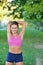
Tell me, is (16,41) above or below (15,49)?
above

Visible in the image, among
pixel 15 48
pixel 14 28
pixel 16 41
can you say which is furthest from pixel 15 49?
pixel 14 28

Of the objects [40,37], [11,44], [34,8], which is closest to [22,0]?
[34,8]

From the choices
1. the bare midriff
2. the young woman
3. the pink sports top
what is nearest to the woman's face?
the young woman

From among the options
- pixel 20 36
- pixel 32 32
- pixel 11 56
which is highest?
pixel 20 36

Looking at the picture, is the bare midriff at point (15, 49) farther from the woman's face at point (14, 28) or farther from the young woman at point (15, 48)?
the woman's face at point (14, 28)

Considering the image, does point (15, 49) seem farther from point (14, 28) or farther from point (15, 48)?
point (14, 28)

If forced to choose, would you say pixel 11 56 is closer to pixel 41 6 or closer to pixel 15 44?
pixel 15 44

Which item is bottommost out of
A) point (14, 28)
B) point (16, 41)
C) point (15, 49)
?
point (15, 49)

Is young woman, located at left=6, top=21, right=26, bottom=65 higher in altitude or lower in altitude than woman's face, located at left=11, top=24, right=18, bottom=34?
lower

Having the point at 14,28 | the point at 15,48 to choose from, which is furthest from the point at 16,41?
the point at 14,28

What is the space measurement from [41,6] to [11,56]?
1177mm

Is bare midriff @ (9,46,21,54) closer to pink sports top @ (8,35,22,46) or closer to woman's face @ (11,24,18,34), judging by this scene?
pink sports top @ (8,35,22,46)

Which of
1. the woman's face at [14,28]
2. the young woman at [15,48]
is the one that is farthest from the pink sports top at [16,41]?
the woman's face at [14,28]

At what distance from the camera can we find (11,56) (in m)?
5.20
